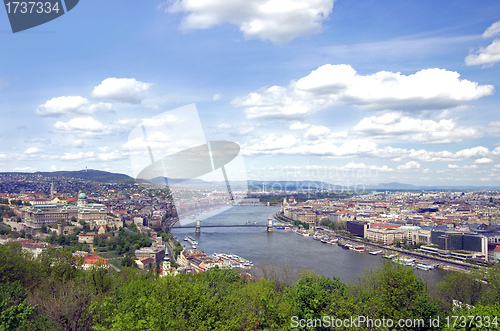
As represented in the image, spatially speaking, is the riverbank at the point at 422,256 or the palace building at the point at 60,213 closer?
the riverbank at the point at 422,256

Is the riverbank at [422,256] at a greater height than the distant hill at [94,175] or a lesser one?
lesser

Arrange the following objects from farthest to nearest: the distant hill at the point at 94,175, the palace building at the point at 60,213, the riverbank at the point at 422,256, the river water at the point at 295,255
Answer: the distant hill at the point at 94,175, the palace building at the point at 60,213, the riverbank at the point at 422,256, the river water at the point at 295,255

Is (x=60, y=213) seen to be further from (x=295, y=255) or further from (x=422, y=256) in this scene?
(x=422, y=256)

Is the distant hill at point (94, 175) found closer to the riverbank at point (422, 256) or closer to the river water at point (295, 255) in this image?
the river water at point (295, 255)

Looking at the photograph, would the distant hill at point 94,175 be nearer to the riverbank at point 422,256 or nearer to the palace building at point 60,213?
the palace building at point 60,213

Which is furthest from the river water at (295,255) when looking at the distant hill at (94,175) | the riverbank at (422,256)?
the distant hill at (94,175)

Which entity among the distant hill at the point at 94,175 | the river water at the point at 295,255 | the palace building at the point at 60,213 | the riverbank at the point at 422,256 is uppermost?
the distant hill at the point at 94,175

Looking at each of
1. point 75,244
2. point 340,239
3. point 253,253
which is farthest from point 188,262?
point 340,239

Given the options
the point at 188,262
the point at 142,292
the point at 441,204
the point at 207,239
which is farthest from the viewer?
the point at 441,204

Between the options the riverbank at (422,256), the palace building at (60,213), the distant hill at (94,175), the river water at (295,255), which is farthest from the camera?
the distant hill at (94,175)

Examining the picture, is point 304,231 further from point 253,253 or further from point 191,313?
point 191,313

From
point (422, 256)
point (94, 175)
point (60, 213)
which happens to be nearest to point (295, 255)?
point (422, 256)
